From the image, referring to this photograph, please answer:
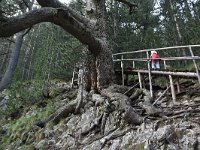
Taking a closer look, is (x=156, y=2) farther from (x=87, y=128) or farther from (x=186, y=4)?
(x=87, y=128)

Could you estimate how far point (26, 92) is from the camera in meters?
14.7

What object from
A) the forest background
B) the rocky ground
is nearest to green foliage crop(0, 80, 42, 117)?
the forest background

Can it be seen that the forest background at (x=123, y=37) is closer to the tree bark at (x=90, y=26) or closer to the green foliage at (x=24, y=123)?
the green foliage at (x=24, y=123)

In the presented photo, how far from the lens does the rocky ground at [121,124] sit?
20.0ft

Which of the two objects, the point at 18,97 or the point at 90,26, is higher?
the point at 90,26

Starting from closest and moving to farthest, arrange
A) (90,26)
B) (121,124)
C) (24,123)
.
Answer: (121,124), (90,26), (24,123)

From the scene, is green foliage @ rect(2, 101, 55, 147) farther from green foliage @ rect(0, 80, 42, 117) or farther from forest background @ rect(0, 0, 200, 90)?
forest background @ rect(0, 0, 200, 90)

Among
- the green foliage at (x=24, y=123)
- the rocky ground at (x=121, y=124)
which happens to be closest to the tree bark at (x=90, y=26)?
the rocky ground at (x=121, y=124)

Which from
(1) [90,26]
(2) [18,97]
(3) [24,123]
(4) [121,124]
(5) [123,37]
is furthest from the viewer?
(5) [123,37]

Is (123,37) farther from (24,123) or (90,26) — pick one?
(24,123)

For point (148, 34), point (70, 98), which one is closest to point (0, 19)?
point (70, 98)

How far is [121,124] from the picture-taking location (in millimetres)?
7543

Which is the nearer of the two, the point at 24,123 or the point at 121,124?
the point at 121,124

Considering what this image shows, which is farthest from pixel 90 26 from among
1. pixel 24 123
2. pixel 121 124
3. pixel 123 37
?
pixel 123 37
